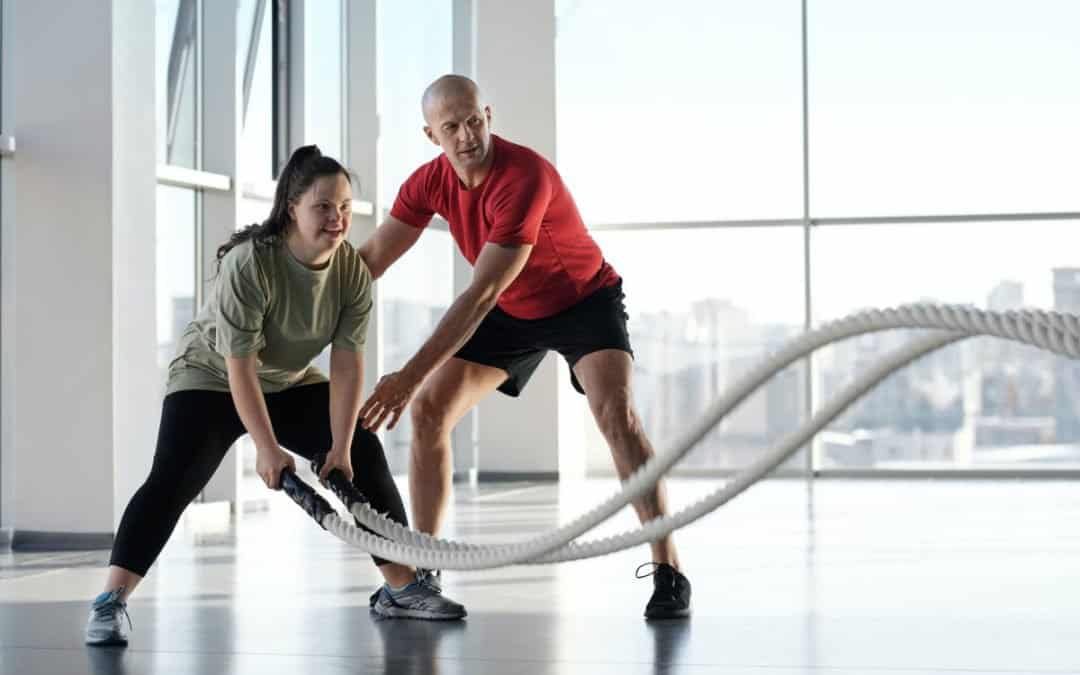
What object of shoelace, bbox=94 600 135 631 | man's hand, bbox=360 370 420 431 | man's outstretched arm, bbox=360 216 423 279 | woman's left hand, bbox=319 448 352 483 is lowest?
shoelace, bbox=94 600 135 631

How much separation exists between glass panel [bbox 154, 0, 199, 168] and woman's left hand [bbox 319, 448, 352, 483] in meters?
3.75

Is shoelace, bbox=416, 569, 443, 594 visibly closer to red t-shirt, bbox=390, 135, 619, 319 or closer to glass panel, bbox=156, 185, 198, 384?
red t-shirt, bbox=390, 135, 619, 319

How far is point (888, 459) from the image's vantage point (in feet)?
30.7

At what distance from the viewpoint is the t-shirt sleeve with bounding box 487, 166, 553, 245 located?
3.26 metres

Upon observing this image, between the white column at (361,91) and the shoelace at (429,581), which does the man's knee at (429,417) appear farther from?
the white column at (361,91)

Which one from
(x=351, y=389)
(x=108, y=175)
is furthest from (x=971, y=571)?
(x=108, y=175)

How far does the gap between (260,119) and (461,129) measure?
15.0ft

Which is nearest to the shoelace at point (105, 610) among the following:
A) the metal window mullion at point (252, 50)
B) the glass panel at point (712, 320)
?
the metal window mullion at point (252, 50)

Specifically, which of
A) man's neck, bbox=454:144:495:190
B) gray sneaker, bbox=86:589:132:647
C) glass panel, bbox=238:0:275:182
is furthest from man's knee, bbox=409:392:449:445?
glass panel, bbox=238:0:275:182

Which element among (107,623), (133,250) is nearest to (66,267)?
(133,250)

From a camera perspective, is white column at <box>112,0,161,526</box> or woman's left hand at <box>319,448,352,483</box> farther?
white column at <box>112,0,161,526</box>

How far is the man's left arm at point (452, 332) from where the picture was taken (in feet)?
9.39

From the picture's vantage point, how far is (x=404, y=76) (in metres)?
9.02

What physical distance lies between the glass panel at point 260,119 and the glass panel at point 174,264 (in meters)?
0.52
